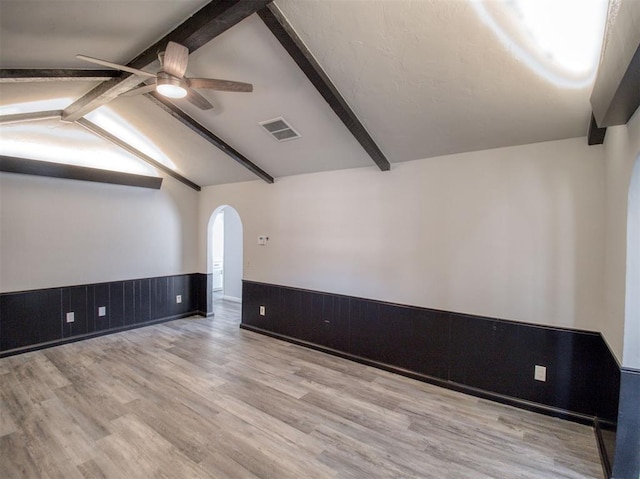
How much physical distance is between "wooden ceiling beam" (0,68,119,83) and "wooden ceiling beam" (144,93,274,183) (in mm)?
615

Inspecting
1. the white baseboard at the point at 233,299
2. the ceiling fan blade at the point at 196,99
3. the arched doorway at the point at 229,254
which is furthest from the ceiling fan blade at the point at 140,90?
the white baseboard at the point at 233,299

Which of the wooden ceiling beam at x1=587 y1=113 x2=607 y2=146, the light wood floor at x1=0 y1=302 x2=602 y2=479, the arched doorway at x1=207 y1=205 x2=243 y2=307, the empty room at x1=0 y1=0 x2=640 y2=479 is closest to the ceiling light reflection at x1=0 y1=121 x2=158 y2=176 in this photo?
the empty room at x1=0 y1=0 x2=640 y2=479

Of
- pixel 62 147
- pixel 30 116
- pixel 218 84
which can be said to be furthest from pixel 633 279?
pixel 62 147

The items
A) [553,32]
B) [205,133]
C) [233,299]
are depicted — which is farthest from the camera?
[233,299]

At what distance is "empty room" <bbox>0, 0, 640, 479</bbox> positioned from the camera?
2.03 metres

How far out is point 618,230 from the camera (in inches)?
82.0

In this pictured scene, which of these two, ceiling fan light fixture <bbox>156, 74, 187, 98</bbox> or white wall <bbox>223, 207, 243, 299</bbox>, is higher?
ceiling fan light fixture <bbox>156, 74, 187, 98</bbox>

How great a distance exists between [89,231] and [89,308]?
1171 mm

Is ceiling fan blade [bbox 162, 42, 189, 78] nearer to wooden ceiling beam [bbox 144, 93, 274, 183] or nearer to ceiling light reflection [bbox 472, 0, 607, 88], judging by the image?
wooden ceiling beam [bbox 144, 93, 274, 183]

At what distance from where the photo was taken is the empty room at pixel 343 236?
6.66 ft

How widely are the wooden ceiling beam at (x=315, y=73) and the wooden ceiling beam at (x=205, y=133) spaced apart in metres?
1.88

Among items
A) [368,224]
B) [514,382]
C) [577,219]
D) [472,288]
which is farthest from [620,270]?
[368,224]

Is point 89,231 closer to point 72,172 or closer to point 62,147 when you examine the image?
point 72,172

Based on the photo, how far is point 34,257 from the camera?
4.09 metres
